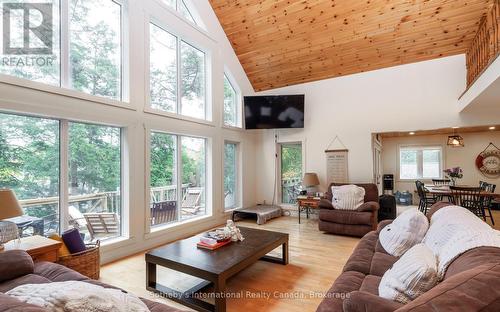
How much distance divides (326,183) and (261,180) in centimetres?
173

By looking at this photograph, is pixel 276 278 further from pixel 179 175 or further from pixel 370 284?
pixel 179 175

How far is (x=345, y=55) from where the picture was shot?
532 cm

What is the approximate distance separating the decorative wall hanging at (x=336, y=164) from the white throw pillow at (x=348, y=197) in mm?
823

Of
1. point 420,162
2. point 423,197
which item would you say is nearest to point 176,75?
point 423,197

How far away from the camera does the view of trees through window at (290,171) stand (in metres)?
6.54

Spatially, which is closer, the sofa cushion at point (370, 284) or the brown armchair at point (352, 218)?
the sofa cushion at point (370, 284)

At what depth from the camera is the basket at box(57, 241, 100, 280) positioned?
2.69m

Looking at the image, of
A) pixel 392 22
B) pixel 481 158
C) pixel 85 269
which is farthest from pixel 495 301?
pixel 481 158

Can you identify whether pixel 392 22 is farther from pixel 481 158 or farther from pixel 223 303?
pixel 481 158

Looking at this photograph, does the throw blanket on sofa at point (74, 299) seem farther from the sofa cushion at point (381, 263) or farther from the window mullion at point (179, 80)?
the window mullion at point (179, 80)

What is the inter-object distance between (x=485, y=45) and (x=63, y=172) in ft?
19.2

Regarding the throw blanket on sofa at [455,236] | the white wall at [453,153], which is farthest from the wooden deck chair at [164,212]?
the white wall at [453,153]

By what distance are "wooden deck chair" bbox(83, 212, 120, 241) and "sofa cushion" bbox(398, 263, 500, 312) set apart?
3.71m

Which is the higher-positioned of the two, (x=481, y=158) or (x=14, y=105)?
(x=14, y=105)
